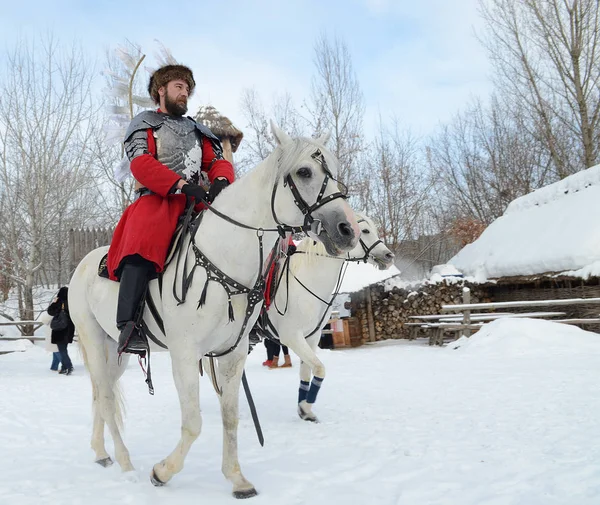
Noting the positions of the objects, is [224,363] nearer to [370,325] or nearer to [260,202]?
[260,202]

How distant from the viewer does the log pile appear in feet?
52.0

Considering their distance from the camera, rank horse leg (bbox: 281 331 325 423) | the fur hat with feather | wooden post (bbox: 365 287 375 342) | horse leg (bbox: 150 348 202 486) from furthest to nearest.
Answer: wooden post (bbox: 365 287 375 342) → horse leg (bbox: 281 331 325 423) → the fur hat with feather → horse leg (bbox: 150 348 202 486)

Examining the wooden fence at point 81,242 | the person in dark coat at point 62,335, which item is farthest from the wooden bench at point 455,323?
the wooden fence at point 81,242

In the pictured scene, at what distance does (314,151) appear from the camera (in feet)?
8.96

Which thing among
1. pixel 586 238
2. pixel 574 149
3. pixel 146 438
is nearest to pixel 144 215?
pixel 146 438

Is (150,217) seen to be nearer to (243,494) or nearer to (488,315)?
(243,494)

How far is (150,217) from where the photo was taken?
3.13 m

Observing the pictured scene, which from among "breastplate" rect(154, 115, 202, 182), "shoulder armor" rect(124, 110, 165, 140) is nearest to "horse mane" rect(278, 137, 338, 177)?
"breastplate" rect(154, 115, 202, 182)

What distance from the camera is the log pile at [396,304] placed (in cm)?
1584

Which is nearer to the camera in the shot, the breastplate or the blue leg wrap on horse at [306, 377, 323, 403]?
the breastplate

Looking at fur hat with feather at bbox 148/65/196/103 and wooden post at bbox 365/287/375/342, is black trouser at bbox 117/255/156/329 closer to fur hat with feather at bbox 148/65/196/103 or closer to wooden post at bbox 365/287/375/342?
fur hat with feather at bbox 148/65/196/103

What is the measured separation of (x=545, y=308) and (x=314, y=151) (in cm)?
1262

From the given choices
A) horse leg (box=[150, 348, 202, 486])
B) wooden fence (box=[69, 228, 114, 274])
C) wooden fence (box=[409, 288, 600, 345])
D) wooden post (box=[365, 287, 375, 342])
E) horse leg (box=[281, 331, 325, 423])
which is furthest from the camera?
wooden fence (box=[69, 228, 114, 274])

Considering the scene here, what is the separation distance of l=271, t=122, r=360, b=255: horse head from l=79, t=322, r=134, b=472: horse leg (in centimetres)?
191
